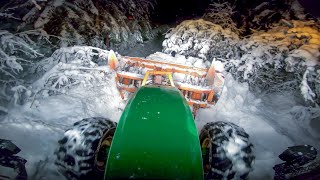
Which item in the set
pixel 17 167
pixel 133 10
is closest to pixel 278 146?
pixel 17 167

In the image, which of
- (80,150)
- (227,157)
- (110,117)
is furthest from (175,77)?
(80,150)

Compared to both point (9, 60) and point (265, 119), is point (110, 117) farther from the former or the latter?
point (265, 119)

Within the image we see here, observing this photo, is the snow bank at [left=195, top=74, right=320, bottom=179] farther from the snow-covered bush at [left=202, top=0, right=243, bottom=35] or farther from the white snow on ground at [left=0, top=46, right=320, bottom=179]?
the snow-covered bush at [left=202, top=0, right=243, bottom=35]

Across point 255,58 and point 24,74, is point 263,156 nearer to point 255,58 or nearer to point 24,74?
point 255,58

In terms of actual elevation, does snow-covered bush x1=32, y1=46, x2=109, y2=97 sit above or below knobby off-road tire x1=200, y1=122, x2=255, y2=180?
above

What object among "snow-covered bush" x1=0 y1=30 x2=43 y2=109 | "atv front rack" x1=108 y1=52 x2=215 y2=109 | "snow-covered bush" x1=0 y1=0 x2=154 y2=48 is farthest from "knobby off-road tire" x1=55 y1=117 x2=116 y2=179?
"snow-covered bush" x1=0 y1=0 x2=154 y2=48

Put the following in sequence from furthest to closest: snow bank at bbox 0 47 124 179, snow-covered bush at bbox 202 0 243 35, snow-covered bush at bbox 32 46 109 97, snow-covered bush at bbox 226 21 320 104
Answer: snow-covered bush at bbox 202 0 243 35 → snow-covered bush at bbox 226 21 320 104 → snow-covered bush at bbox 32 46 109 97 → snow bank at bbox 0 47 124 179

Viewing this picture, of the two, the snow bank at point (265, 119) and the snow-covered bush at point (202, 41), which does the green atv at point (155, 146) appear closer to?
the snow bank at point (265, 119)
